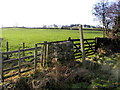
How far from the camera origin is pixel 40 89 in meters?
4.70

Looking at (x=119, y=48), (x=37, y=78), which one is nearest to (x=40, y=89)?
(x=37, y=78)

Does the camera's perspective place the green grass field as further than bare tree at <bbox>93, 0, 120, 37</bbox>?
Yes

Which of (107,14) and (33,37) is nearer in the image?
(107,14)

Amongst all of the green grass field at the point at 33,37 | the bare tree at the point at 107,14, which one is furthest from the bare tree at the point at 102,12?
the green grass field at the point at 33,37

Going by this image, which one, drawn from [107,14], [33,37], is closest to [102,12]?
[107,14]

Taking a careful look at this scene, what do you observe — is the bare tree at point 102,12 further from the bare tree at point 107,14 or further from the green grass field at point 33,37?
the green grass field at point 33,37

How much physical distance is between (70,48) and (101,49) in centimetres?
432

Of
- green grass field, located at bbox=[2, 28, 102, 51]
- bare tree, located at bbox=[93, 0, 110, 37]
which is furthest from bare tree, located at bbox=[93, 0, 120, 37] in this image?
green grass field, located at bbox=[2, 28, 102, 51]

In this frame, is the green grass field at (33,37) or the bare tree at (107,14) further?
the green grass field at (33,37)

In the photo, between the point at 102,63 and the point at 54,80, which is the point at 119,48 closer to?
the point at 102,63

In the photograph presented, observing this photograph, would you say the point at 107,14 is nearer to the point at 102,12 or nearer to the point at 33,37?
the point at 102,12

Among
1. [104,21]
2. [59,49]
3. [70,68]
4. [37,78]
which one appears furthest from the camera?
[104,21]

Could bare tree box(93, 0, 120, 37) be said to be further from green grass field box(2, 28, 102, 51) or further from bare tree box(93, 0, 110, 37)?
green grass field box(2, 28, 102, 51)

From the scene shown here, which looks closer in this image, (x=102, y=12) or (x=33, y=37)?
(x=102, y=12)
